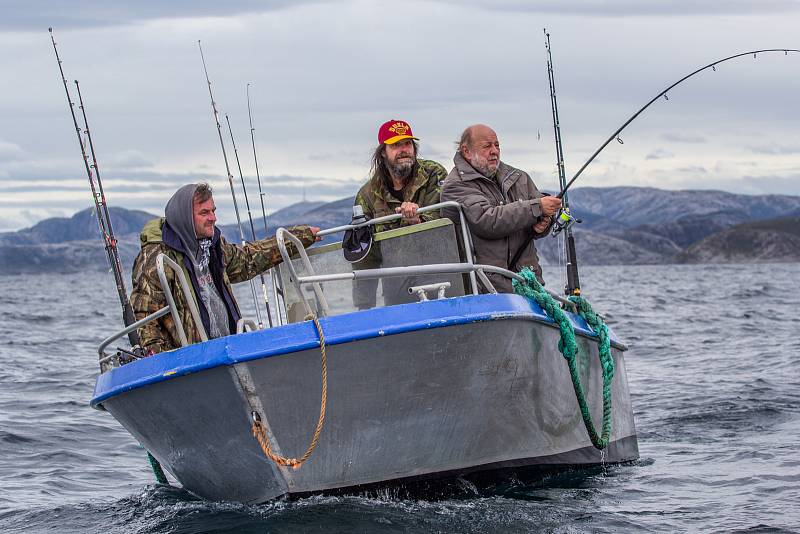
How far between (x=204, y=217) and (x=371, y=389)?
148 cm

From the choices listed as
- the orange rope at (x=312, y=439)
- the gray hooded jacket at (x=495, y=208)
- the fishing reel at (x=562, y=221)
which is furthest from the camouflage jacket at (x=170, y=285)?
the fishing reel at (x=562, y=221)

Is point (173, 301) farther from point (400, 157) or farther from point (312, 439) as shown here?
point (400, 157)

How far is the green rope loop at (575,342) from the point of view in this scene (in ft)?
23.5

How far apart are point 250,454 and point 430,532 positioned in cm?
119

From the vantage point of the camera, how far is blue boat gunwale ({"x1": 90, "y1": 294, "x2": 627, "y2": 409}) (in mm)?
6387

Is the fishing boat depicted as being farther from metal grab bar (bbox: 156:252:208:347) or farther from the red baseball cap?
the red baseball cap

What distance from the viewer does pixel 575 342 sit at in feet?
24.5

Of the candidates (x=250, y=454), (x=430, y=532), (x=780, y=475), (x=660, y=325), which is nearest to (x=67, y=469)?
(x=250, y=454)

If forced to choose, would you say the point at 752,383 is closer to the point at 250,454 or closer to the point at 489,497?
the point at 489,497

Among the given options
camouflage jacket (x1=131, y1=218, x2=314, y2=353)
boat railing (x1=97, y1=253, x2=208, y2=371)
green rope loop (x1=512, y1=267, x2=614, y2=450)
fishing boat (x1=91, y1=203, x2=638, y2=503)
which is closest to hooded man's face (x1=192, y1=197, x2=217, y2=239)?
camouflage jacket (x1=131, y1=218, x2=314, y2=353)

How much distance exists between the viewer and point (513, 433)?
741 cm

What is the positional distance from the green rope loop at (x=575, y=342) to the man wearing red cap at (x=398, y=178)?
3.72 ft

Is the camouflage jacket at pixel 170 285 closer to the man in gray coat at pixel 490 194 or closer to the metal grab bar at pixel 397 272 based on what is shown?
the metal grab bar at pixel 397 272

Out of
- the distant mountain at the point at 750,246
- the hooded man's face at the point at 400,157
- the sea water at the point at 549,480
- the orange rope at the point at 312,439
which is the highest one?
the hooded man's face at the point at 400,157
